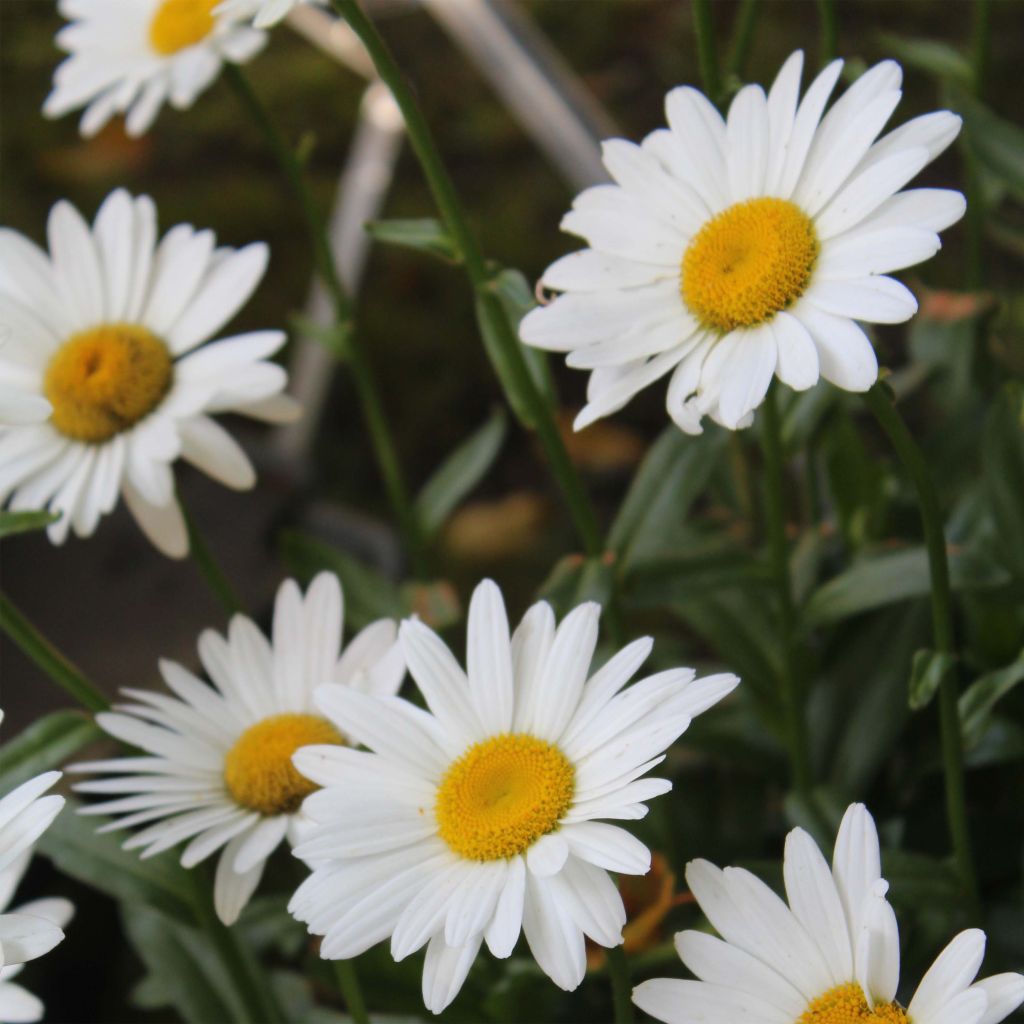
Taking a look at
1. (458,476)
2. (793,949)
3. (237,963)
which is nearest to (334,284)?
(458,476)

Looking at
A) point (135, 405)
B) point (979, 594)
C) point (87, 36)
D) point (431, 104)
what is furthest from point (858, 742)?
point (431, 104)

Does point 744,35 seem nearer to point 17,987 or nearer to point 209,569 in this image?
point 209,569

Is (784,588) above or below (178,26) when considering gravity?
below

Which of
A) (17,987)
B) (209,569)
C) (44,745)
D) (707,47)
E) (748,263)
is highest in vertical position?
(707,47)

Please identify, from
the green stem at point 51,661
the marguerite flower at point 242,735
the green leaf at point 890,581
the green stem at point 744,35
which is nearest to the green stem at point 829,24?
the green stem at point 744,35

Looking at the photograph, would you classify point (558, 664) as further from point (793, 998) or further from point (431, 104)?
point (431, 104)

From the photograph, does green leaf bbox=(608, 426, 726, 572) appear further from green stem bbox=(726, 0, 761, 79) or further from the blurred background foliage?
green stem bbox=(726, 0, 761, 79)

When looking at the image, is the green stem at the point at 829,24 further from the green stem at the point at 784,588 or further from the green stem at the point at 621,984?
the green stem at the point at 621,984
